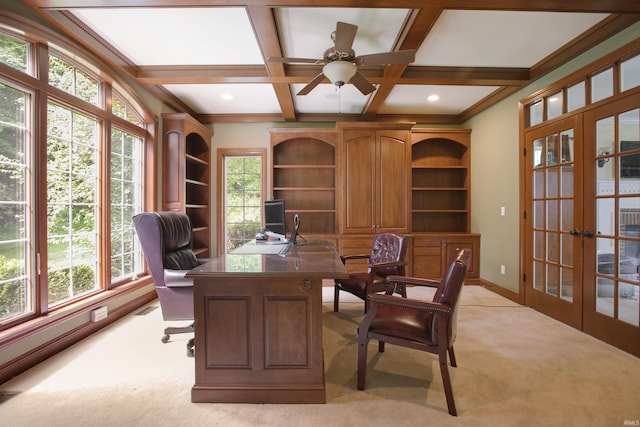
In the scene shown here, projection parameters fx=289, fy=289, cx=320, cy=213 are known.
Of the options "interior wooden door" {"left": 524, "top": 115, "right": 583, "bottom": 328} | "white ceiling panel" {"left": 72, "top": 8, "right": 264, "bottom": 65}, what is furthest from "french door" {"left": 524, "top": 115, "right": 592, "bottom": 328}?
"white ceiling panel" {"left": 72, "top": 8, "right": 264, "bottom": 65}

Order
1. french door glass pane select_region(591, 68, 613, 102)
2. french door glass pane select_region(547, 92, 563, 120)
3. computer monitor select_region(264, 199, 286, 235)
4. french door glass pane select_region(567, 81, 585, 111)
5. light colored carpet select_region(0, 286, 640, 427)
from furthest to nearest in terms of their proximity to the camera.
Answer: computer monitor select_region(264, 199, 286, 235) → french door glass pane select_region(547, 92, 563, 120) → french door glass pane select_region(567, 81, 585, 111) → french door glass pane select_region(591, 68, 613, 102) → light colored carpet select_region(0, 286, 640, 427)

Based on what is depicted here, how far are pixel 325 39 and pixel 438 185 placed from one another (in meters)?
3.16

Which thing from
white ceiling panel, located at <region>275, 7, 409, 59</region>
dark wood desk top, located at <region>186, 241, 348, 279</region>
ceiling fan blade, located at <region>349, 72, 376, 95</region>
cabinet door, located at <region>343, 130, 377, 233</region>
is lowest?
dark wood desk top, located at <region>186, 241, 348, 279</region>

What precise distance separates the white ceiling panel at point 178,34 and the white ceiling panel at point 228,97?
528 mm

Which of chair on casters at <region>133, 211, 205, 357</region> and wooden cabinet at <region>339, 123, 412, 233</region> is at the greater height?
wooden cabinet at <region>339, 123, 412, 233</region>

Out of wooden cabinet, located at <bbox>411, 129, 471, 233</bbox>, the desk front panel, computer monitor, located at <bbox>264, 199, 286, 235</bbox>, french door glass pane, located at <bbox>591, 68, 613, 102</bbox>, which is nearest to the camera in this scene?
the desk front panel

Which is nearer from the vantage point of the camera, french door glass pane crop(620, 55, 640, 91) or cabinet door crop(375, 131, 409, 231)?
french door glass pane crop(620, 55, 640, 91)

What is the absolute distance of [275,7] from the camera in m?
2.16

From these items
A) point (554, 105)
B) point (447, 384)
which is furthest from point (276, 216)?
point (554, 105)

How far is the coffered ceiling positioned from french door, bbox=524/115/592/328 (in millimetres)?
817

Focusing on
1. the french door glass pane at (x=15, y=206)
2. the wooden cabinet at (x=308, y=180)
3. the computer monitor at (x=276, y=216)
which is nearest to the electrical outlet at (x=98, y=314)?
the french door glass pane at (x=15, y=206)

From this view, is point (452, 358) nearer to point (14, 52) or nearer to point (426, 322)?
point (426, 322)

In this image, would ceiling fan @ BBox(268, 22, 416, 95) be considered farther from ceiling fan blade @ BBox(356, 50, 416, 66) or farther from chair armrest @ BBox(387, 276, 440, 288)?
chair armrest @ BBox(387, 276, 440, 288)

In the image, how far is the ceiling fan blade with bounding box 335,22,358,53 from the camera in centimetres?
201
